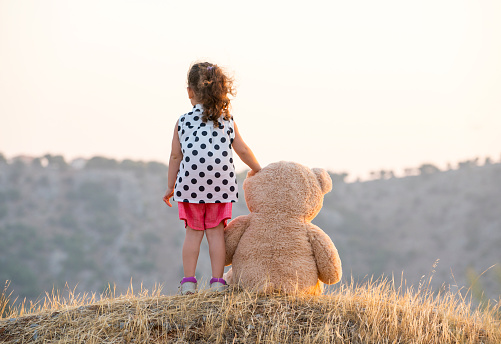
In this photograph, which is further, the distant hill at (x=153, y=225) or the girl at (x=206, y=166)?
the distant hill at (x=153, y=225)

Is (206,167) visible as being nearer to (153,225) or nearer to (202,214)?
(202,214)

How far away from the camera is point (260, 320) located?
359 cm

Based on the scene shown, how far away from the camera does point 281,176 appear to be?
417 cm

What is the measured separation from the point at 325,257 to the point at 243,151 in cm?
106

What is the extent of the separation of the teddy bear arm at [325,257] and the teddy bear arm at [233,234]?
532 millimetres

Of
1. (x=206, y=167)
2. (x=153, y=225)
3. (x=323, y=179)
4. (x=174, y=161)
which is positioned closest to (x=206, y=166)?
(x=206, y=167)

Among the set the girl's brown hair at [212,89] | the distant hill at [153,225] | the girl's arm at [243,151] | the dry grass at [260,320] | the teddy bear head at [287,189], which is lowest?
the distant hill at [153,225]

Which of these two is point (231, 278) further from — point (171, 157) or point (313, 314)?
point (171, 157)

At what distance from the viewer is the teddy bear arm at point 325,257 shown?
13.2 ft

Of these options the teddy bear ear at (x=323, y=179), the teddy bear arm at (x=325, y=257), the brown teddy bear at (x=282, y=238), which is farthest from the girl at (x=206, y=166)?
the teddy bear arm at (x=325, y=257)

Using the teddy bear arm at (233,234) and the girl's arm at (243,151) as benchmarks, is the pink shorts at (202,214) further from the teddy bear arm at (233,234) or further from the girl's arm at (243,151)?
the girl's arm at (243,151)

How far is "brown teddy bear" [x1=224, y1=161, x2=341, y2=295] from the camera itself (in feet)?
13.0

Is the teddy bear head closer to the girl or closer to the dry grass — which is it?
the girl

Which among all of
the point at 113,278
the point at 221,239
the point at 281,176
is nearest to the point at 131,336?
the point at 221,239
